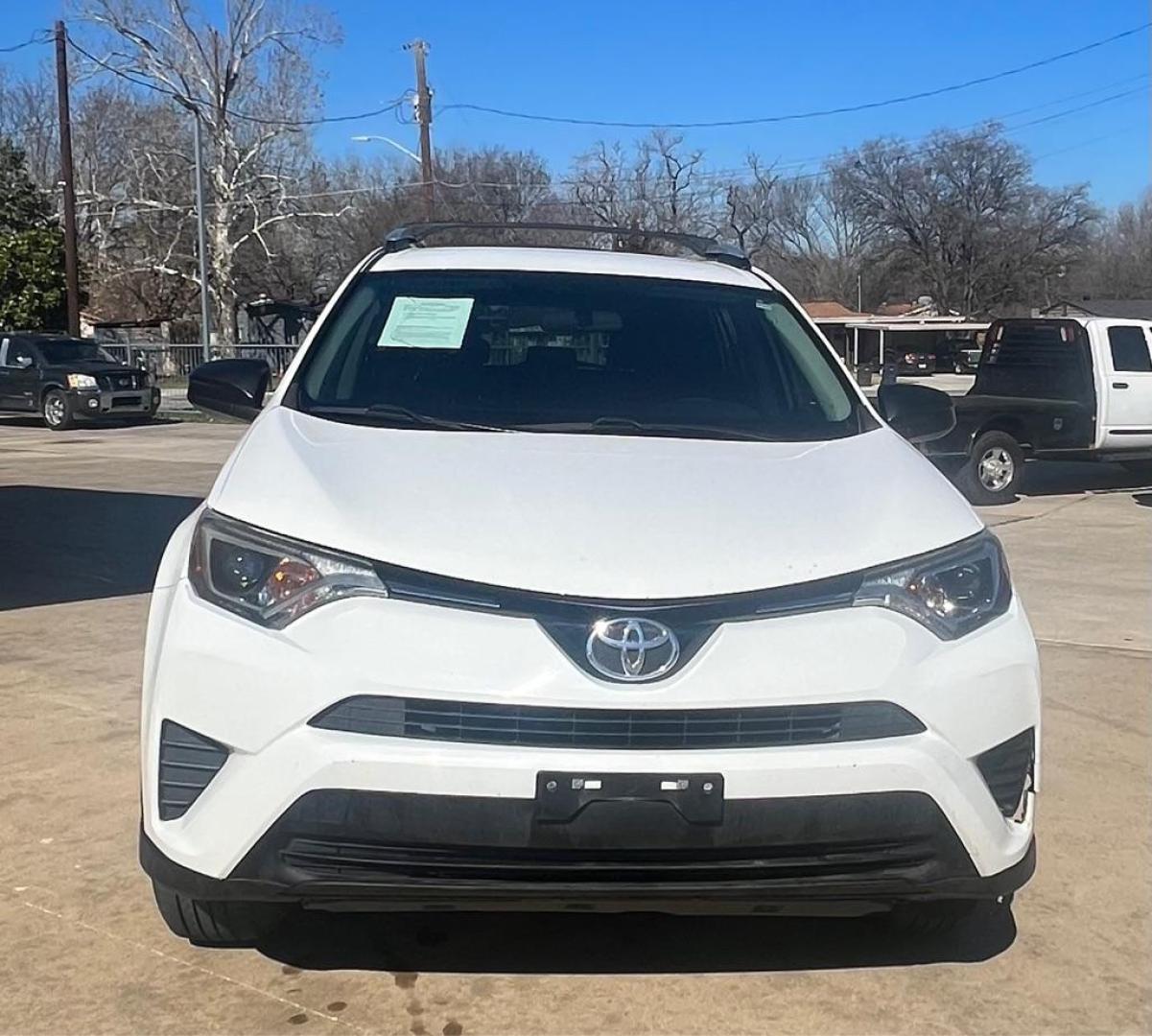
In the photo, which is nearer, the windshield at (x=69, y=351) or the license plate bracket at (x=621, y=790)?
the license plate bracket at (x=621, y=790)

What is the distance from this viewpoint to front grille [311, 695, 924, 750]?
8.38 ft

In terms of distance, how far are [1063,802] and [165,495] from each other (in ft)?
33.7

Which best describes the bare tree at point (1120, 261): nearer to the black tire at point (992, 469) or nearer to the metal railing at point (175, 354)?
the metal railing at point (175, 354)

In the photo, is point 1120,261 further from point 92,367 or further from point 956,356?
point 92,367

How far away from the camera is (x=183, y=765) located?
2.69 meters

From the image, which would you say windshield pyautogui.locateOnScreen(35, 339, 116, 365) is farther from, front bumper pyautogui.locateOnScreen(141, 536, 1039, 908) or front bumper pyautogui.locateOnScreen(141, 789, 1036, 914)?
front bumper pyautogui.locateOnScreen(141, 789, 1036, 914)

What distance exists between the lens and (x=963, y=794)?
2695mm

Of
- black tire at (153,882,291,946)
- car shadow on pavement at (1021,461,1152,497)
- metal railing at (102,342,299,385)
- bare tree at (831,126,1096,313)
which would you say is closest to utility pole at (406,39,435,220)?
metal railing at (102,342,299,385)

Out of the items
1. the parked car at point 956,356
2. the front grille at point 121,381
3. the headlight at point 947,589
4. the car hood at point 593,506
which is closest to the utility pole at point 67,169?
the front grille at point 121,381

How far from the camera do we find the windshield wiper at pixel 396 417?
3.51 m

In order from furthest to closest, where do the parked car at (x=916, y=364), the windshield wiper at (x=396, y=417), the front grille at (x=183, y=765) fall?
the parked car at (x=916, y=364)
the windshield wiper at (x=396, y=417)
the front grille at (x=183, y=765)

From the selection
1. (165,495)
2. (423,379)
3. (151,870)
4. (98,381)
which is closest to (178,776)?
(151,870)

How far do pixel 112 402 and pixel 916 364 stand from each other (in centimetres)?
4170

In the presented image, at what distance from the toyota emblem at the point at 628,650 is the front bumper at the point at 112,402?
2230 centimetres
